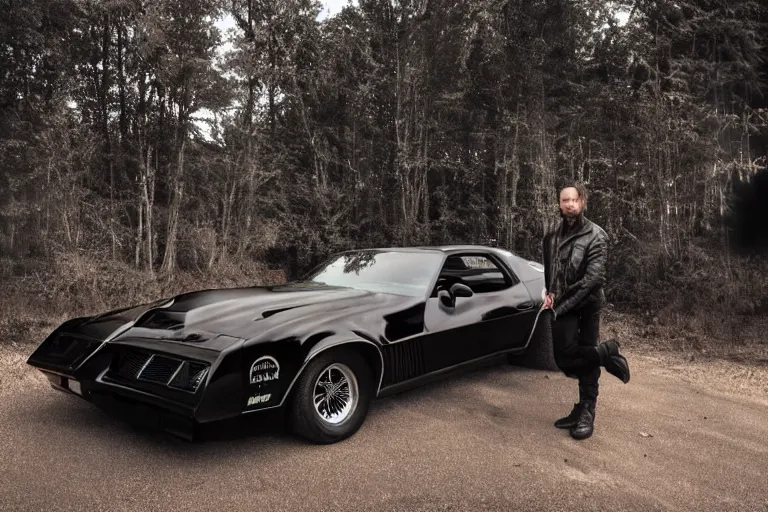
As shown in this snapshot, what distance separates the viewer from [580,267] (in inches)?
136

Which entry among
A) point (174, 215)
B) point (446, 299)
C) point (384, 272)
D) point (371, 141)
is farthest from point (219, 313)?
point (371, 141)

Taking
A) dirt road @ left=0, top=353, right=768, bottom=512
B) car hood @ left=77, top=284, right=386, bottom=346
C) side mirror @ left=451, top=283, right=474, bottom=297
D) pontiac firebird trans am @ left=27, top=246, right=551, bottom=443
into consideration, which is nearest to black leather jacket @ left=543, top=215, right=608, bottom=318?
side mirror @ left=451, top=283, right=474, bottom=297

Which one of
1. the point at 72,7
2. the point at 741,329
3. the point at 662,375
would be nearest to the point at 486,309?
the point at 662,375

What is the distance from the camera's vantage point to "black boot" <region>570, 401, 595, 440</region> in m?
3.46

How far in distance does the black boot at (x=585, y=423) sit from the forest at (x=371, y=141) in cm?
485

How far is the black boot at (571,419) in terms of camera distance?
3.59 m

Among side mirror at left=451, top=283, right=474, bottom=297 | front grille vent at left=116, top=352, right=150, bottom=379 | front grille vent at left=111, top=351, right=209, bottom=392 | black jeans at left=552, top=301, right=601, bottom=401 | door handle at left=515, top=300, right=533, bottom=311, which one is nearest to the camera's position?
front grille vent at left=111, top=351, right=209, bottom=392

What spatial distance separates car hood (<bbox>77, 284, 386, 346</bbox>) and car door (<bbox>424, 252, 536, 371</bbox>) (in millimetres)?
554

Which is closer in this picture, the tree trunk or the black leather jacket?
the black leather jacket

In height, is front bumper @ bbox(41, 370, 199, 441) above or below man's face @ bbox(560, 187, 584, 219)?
below

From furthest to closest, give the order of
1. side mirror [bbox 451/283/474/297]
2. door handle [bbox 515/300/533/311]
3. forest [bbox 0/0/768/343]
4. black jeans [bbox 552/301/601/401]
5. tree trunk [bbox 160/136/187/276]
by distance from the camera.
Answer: tree trunk [bbox 160/136/187/276]
forest [bbox 0/0/768/343]
door handle [bbox 515/300/533/311]
side mirror [bbox 451/283/474/297]
black jeans [bbox 552/301/601/401]

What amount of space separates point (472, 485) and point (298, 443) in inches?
44.7

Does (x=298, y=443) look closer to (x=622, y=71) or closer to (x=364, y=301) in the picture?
(x=364, y=301)

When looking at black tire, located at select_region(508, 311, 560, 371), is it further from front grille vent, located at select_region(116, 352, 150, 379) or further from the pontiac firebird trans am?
front grille vent, located at select_region(116, 352, 150, 379)
